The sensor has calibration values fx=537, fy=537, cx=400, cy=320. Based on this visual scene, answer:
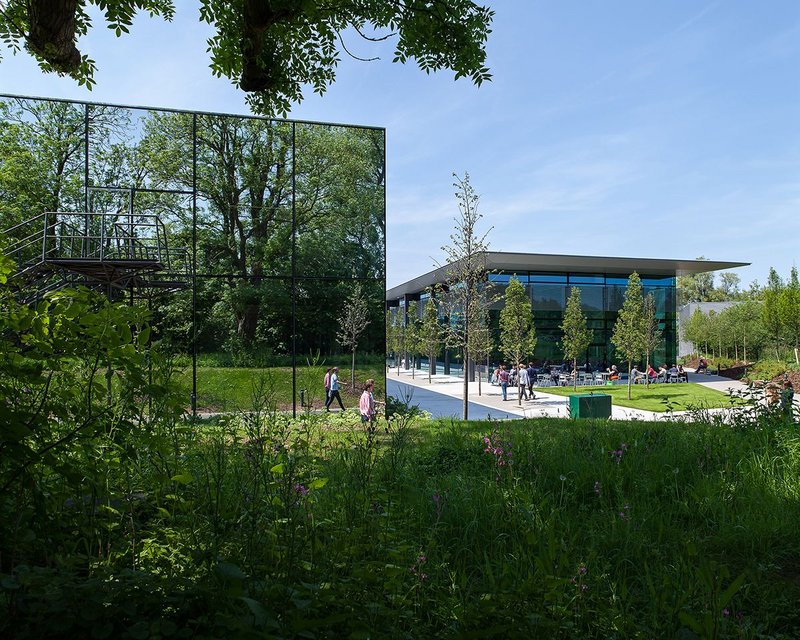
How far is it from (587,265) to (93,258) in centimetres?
3153

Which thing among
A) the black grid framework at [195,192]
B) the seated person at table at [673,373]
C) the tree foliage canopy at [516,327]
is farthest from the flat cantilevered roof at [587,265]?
the black grid framework at [195,192]

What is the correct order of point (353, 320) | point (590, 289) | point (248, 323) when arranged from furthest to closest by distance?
1. point (590, 289)
2. point (353, 320)
3. point (248, 323)

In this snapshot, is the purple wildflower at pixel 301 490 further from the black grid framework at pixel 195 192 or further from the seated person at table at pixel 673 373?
the seated person at table at pixel 673 373

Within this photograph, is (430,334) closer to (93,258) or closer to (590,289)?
(590,289)

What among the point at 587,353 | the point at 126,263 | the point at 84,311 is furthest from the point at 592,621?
the point at 587,353

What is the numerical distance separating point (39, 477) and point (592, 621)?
2.76m

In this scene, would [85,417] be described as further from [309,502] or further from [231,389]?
[231,389]

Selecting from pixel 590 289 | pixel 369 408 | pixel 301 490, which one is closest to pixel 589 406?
pixel 369 408

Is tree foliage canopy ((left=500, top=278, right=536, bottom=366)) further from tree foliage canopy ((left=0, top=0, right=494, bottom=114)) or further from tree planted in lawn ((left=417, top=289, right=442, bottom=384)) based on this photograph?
tree foliage canopy ((left=0, top=0, right=494, bottom=114))

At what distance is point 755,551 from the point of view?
381 centimetres

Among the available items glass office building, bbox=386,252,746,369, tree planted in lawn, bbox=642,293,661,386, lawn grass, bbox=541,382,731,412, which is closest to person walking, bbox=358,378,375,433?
lawn grass, bbox=541,382,731,412

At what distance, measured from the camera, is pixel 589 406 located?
→ 14039 millimetres

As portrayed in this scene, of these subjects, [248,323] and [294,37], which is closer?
Answer: [294,37]

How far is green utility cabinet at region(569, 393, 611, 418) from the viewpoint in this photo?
45.4 ft
